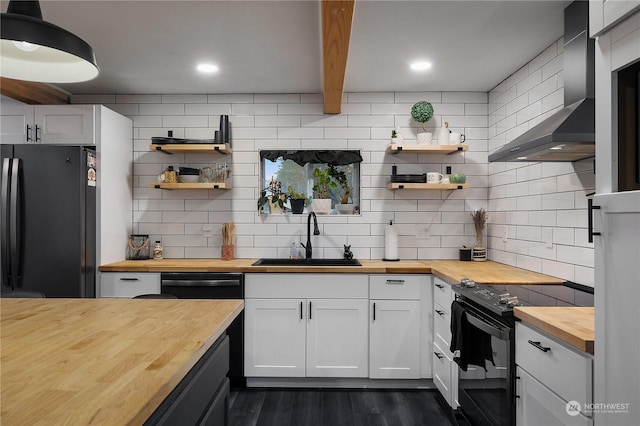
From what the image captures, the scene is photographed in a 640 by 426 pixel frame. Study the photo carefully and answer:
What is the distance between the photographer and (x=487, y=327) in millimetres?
1914

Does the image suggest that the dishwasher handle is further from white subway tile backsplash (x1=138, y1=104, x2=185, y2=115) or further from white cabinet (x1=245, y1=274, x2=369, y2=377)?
white subway tile backsplash (x1=138, y1=104, x2=185, y2=115)

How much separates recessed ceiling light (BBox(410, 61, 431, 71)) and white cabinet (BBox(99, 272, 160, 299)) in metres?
2.59

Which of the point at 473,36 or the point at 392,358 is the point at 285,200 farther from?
the point at 473,36

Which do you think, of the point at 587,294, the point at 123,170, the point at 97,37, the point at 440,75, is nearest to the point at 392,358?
the point at 587,294

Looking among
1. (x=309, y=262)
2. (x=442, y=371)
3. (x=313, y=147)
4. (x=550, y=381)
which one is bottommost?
(x=442, y=371)

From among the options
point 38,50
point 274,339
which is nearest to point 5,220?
point 38,50

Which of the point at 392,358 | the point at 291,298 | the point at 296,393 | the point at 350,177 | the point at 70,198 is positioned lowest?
the point at 296,393

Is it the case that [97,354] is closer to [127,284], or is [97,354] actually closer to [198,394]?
[198,394]

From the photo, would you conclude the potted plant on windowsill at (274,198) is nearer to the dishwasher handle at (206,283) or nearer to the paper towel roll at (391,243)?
the dishwasher handle at (206,283)

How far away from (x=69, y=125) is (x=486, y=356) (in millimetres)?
3439

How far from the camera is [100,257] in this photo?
316 centimetres

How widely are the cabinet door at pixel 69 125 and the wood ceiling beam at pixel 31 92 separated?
14cm

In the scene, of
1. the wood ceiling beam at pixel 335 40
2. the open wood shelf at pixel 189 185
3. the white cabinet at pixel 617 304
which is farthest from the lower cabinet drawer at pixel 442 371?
the open wood shelf at pixel 189 185

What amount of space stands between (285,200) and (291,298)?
38.3 inches
